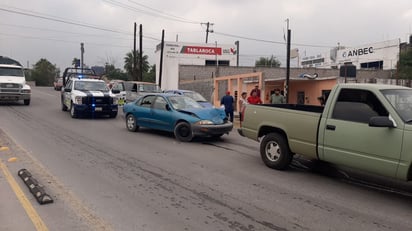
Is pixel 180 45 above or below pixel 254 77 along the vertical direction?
above

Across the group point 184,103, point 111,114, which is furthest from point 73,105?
point 184,103

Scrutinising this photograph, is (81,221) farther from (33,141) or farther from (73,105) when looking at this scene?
(73,105)

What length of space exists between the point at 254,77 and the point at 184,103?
361 inches

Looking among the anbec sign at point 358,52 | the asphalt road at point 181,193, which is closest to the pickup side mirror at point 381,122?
the asphalt road at point 181,193

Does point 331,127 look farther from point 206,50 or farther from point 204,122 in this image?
point 206,50

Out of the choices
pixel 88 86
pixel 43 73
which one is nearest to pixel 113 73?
pixel 43 73

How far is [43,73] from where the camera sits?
90.9 metres

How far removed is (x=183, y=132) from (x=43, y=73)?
292 feet

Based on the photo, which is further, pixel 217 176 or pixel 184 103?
pixel 184 103

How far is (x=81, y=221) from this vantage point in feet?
15.2

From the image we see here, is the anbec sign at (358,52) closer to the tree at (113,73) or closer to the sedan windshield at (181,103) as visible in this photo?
the tree at (113,73)

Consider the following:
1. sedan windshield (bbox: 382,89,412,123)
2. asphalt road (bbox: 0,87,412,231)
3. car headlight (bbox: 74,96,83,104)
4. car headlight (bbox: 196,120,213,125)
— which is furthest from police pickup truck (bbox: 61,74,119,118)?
sedan windshield (bbox: 382,89,412,123)

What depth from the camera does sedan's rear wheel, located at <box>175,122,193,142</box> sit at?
10875 millimetres

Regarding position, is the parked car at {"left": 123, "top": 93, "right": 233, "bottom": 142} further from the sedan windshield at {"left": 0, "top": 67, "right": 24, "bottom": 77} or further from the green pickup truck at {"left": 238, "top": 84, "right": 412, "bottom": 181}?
the sedan windshield at {"left": 0, "top": 67, "right": 24, "bottom": 77}
